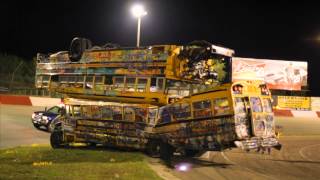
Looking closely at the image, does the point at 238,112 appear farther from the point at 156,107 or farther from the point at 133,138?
the point at 133,138

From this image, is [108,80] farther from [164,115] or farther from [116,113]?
[164,115]

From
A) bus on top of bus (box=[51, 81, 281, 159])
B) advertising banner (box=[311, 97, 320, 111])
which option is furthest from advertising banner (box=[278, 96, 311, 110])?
bus on top of bus (box=[51, 81, 281, 159])

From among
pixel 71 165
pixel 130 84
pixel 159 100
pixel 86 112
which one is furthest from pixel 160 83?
pixel 71 165

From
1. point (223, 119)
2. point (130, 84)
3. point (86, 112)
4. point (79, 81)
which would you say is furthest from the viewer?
point (79, 81)

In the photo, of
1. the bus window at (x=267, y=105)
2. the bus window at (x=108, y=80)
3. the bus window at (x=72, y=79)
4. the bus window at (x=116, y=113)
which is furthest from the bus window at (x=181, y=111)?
the bus window at (x=72, y=79)

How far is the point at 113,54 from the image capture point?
1883 centimetres

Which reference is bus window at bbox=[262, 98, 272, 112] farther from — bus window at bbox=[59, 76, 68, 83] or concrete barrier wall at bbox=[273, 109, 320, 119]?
concrete barrier wall at bbox=[273, 109, 320, 119]

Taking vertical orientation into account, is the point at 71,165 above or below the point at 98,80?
below

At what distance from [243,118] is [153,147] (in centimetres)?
348

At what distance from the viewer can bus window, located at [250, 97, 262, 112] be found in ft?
51.9

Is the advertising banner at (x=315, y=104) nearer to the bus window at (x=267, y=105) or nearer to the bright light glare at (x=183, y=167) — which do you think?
the bus window at (x=267, y=105)

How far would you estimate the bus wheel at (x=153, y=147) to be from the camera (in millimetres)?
17417

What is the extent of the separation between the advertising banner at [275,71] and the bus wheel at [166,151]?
40.1 metres

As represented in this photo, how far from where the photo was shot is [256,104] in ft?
52.5
